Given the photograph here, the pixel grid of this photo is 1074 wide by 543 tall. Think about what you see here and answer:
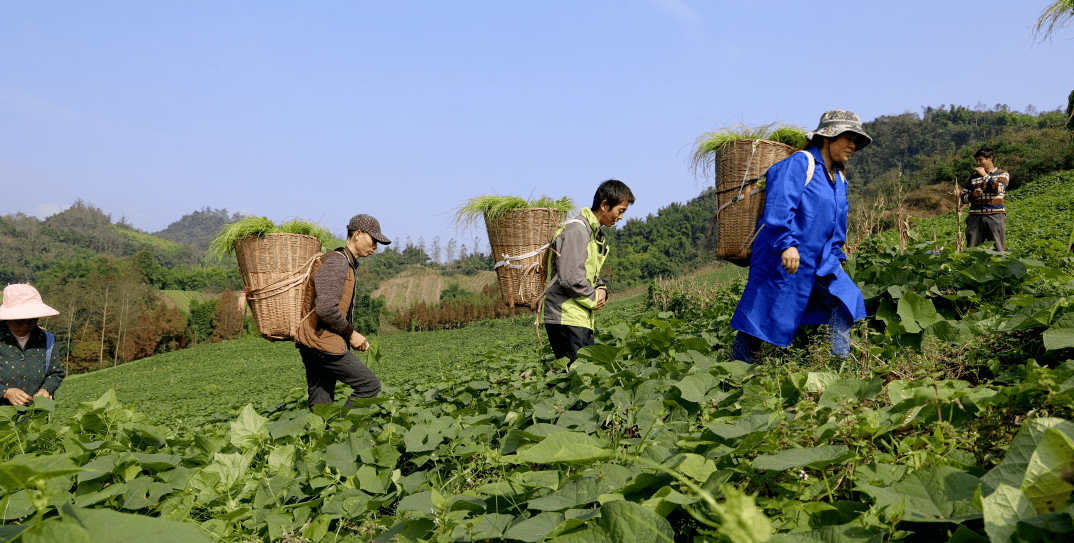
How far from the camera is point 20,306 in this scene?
3896 millimetres

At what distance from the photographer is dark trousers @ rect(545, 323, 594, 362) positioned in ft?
13.5

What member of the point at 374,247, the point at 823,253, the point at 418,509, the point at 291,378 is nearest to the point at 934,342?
the point at 823,253

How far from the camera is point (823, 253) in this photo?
3207 millimetres

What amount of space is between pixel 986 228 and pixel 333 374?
294 inches

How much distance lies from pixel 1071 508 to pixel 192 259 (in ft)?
569

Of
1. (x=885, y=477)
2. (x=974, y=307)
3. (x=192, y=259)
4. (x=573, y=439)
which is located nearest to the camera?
(x=885, y=477)

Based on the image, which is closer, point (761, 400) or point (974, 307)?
point (761, 400)

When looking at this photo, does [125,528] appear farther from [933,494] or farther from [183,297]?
[183,297]

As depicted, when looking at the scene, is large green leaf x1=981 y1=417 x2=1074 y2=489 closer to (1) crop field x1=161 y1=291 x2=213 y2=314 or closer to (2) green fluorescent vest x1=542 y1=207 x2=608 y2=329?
(2) green fluorescent vest x1=542 y1=207 x2=608 y2=329

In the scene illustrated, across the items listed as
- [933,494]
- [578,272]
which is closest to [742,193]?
[578,272]

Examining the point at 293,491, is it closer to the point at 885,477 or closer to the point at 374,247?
the point at 885,477

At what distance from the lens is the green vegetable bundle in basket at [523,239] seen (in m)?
4.57

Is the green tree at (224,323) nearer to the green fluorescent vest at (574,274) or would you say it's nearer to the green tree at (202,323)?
the green tree at (202,323)

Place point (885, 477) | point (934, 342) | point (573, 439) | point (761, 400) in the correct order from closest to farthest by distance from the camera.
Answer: point (885, 477) < point (573, 439) < point (761, 400) < point (934, 342)
